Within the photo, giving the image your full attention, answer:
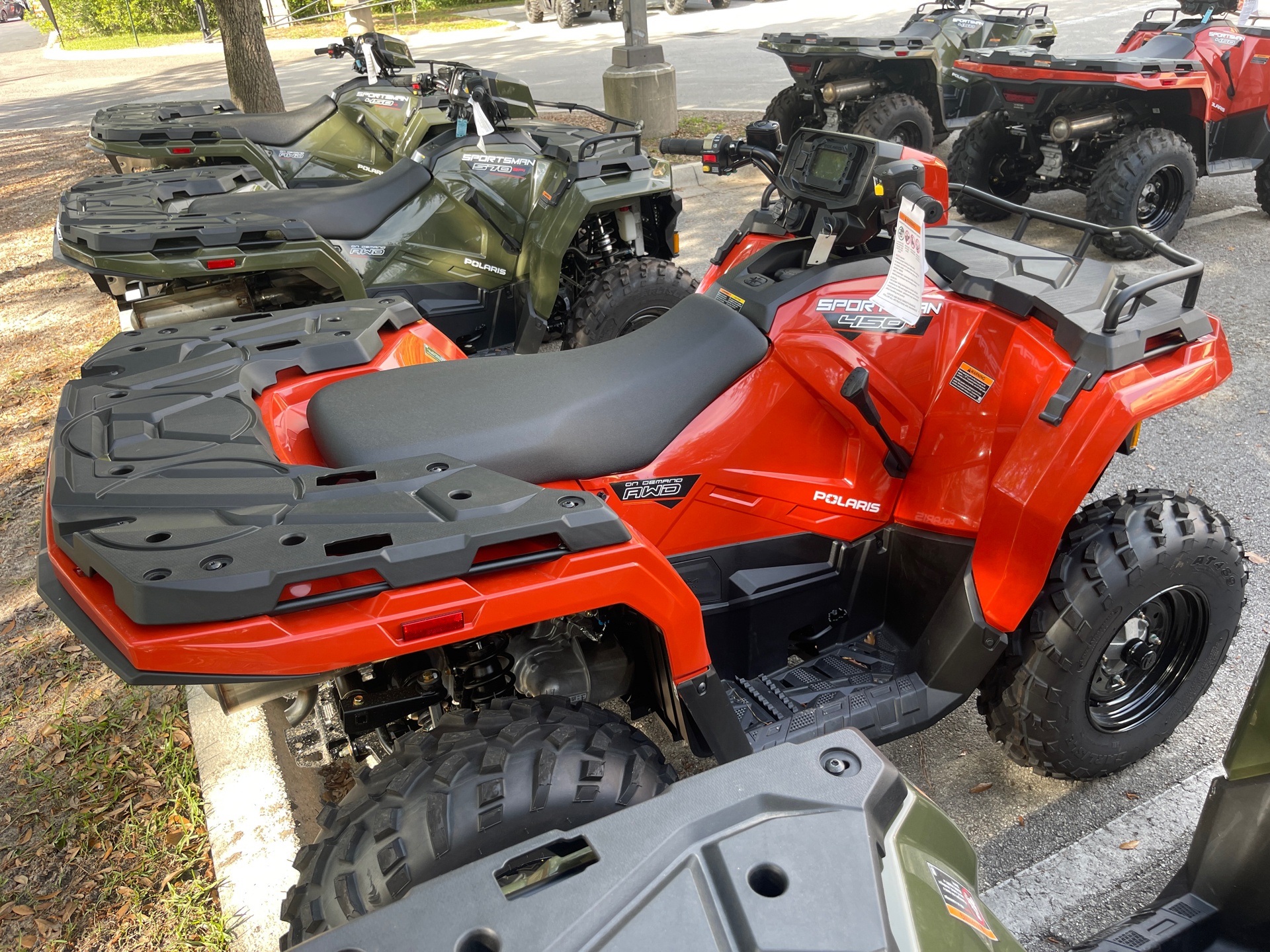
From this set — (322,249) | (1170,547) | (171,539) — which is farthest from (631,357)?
(322,249)

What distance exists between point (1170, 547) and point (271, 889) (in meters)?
2.35

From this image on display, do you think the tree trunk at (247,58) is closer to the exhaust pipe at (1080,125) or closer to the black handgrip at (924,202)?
the exhaust pipe at (1080,125)

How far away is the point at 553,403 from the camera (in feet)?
6.91

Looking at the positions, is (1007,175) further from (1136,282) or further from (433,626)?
(433,626)

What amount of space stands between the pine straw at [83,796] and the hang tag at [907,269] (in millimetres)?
2159

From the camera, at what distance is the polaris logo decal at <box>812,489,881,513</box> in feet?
8.11

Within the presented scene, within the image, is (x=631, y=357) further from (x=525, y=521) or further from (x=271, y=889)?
(x=271, y=889)

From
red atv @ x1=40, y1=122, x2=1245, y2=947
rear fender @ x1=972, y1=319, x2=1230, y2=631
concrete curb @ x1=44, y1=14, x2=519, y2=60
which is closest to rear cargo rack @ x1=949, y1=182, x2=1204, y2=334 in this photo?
red atv @ x1=40, y1=122, x2=1245, y2=947

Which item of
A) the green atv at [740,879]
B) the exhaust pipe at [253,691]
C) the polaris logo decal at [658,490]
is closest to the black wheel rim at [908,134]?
the polaris logo decal at [658,490]

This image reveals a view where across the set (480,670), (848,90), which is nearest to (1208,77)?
(848,90)

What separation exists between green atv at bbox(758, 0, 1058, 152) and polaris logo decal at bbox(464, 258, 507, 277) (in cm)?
389

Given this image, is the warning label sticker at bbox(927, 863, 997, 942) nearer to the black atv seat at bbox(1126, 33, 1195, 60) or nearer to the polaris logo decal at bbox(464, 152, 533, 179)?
the polaris logo decal at bbox(464, 152, 533, 179)

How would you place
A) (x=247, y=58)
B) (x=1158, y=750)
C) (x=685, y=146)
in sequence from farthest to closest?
(x=247, y=58) < (x=685, y=146) < (x=1158, y=750)

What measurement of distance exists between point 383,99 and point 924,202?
15.0 ft
